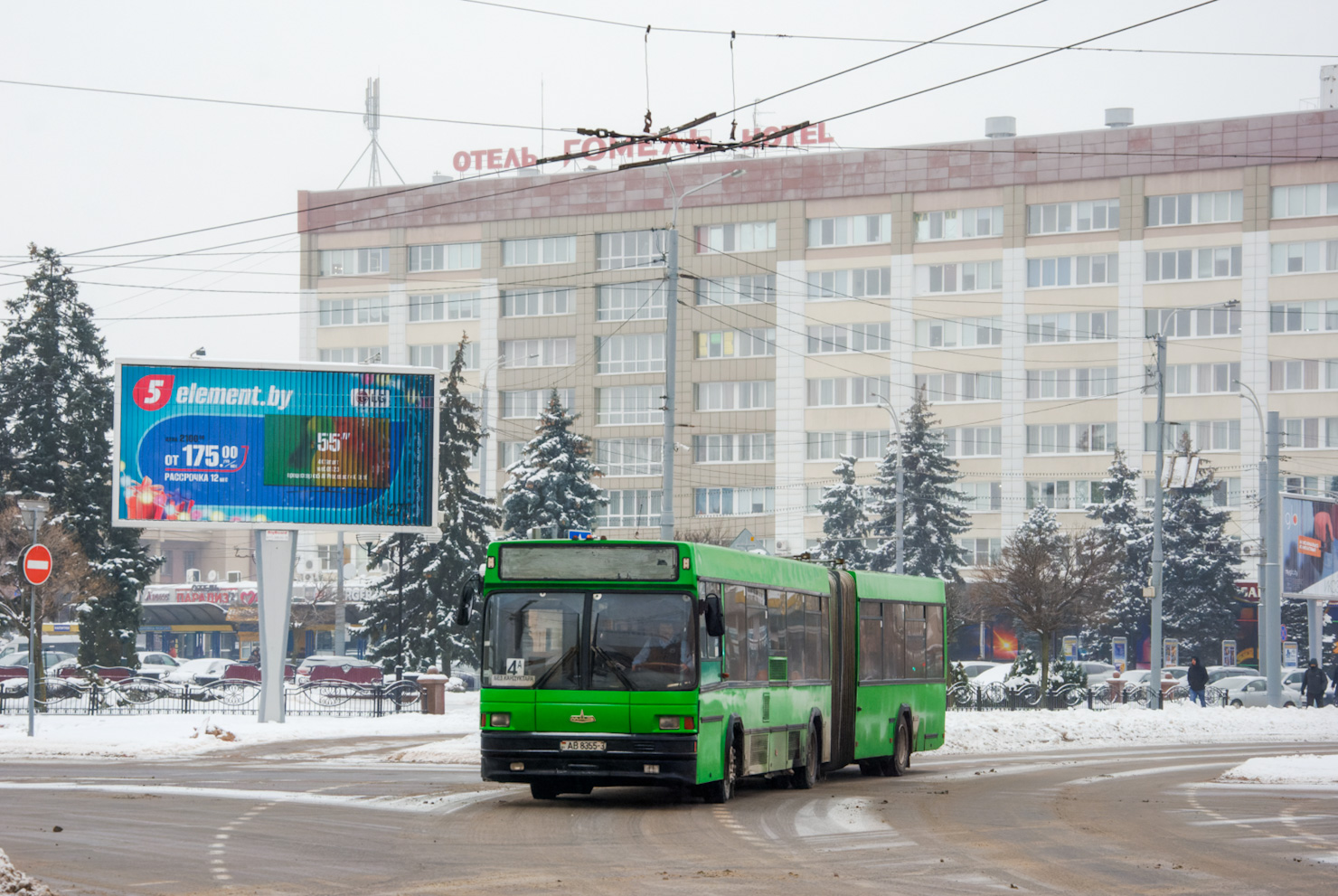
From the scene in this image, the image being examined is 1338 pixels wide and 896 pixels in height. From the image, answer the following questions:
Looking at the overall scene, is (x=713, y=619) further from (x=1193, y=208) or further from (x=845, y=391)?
(x=845, y=391)

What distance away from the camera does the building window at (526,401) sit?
302 ft

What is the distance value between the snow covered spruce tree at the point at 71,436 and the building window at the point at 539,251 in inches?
1518

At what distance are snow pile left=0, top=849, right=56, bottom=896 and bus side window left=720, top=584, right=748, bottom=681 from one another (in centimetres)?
886

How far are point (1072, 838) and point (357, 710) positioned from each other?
32147 mm

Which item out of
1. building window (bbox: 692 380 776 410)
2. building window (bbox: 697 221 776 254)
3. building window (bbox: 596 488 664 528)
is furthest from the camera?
building window (bbox: 596 488 664 528)

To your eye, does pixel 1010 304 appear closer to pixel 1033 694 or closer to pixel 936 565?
pixel 936 565

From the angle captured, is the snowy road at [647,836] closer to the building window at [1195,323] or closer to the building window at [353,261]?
the building window at [1195,323]

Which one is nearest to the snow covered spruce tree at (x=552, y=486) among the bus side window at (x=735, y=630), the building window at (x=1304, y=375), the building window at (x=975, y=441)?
the building window at (x=975, y=441)

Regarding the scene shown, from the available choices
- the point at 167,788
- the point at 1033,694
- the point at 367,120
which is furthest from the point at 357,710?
the point at 367,120

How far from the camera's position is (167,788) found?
19938 millimetres

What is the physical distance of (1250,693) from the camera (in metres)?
55.4

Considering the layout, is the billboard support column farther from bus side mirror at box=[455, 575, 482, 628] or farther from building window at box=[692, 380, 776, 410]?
building window at box=[692, 380, 776, 410]

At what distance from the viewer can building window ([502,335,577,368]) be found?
91.8 meters

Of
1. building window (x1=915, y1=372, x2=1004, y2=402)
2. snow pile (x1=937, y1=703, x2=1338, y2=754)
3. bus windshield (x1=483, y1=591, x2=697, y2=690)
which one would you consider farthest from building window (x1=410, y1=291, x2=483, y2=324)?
bus windshield (x1=483, y1=591, x2=697, y2=690)
